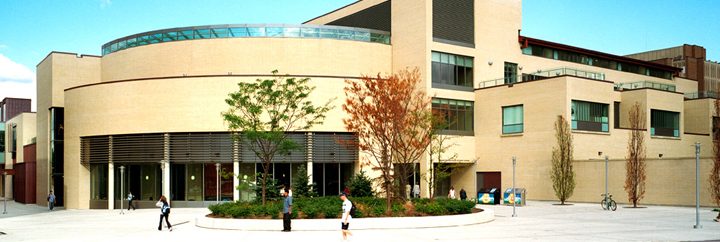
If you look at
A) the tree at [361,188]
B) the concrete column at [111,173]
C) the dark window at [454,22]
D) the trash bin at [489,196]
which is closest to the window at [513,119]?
the dark window at [454,22]

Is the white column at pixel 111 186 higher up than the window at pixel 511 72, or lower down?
lower down

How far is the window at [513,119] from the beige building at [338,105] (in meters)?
0.11

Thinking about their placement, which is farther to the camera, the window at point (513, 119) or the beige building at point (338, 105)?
the window at point (513, 119)

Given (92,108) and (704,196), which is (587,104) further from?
(92,108)

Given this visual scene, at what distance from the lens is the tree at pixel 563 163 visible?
47625mm

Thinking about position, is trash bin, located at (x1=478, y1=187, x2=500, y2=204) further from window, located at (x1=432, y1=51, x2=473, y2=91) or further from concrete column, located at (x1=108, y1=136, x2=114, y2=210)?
concrete column, located at (x1=108, y1=136, x2=114, y2=210)

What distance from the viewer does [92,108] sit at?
5222 cm

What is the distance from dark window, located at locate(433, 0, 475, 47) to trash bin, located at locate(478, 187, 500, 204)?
41.7 feet

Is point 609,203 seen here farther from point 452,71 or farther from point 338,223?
point 338,223

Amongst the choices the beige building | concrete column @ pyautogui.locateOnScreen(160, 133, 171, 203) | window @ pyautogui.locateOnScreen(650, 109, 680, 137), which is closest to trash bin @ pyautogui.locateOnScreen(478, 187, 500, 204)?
the beige building

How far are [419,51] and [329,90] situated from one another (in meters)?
8.12

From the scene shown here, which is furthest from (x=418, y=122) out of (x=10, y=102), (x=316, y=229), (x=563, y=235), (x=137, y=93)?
(x=10, y=102)

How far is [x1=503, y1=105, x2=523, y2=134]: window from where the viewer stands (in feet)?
176

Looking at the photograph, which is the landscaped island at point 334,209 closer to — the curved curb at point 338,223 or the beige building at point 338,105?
the curved curb at point 338,223
